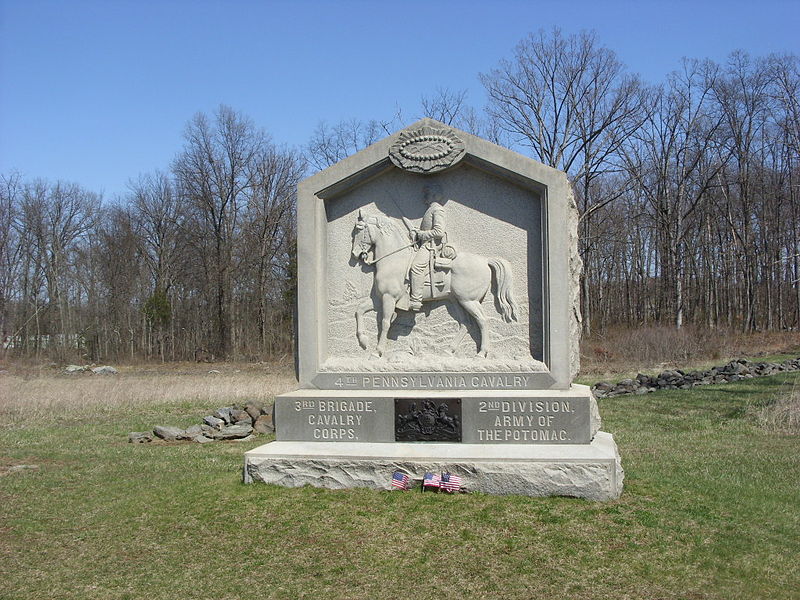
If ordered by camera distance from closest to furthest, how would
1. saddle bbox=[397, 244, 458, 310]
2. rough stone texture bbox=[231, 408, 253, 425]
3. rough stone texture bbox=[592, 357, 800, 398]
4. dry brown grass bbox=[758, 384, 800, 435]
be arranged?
saddle bbox=[397, 244, 458, 310] < dry brown grass bbox=[758, 384, 800, 435] < rough stone texture bbox=[231, 408, 253, 425] < rough stone texture bbox=[592, 357, 800, 398]

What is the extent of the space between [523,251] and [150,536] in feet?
14.8

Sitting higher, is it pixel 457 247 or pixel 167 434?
pixel 457 247

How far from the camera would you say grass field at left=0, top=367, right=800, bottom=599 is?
4.82m

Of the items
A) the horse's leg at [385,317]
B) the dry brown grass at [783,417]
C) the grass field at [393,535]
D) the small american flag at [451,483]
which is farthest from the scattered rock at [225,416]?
the dry brown grass at [783,417]

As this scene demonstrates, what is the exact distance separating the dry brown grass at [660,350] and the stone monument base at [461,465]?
15.3 m

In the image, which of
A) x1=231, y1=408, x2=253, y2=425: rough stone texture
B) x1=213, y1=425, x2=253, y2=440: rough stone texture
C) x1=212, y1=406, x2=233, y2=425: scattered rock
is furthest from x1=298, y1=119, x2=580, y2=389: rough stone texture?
x1=212, y1=406, x2=233, y2=425: scattered rock

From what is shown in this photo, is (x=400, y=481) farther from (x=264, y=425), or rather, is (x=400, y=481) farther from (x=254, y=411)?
(x=254, y=411)

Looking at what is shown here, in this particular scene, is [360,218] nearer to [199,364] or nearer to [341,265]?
[341,265]

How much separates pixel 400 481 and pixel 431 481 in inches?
12.3

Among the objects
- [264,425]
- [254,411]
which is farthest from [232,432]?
[254,411]

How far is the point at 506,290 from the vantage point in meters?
7.68

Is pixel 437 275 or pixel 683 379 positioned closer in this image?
pixel 437 275

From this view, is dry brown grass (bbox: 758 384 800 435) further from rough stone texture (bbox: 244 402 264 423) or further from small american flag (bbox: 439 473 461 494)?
rough stone texture (bbox: 244 402 264 423)

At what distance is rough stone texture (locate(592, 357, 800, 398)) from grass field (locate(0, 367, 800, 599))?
7616 mm
